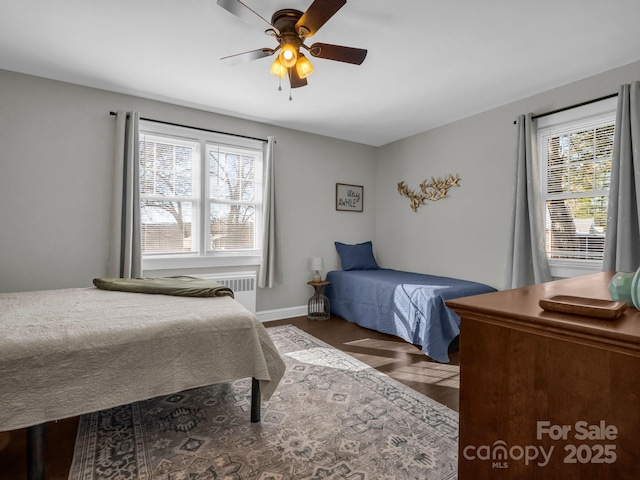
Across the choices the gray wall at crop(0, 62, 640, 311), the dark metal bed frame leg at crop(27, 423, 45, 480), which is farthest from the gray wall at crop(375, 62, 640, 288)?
the dark metal bed frame leg at crop(27, 423, 45, 480)

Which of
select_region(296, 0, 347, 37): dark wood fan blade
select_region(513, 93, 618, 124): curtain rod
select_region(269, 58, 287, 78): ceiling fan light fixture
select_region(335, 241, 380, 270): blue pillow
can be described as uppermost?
select_region(513, 93, 618, 124): curtain rod

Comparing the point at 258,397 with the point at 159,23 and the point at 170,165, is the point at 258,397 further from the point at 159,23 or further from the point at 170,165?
the point at 170,165

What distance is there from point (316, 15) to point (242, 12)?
423 millimetres

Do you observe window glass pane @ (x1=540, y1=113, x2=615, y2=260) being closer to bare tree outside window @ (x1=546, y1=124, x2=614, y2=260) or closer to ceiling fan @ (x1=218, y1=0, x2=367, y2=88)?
bare tree outside window @ (x1=546, y1=124, x2=614, y2=260)

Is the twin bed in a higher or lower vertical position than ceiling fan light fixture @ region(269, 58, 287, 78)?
lower

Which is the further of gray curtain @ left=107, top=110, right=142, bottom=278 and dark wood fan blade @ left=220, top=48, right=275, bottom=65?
gray curtain @ left=107, top=110, right=142, bottom=278

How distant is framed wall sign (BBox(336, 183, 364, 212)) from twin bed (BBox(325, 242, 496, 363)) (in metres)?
0.57

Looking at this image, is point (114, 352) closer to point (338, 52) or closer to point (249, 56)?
point (249, 56)

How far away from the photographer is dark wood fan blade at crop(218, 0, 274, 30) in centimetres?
180

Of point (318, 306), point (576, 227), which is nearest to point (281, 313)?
point (318, 306)

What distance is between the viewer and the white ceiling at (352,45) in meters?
2.16

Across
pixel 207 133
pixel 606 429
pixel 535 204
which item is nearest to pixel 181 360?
pixel 606 429

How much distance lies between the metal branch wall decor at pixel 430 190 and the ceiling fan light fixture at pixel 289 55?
→ 2725mm

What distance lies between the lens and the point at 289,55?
2.11 meters
